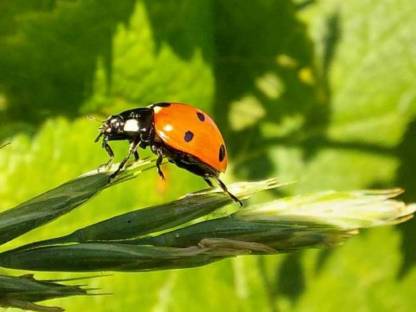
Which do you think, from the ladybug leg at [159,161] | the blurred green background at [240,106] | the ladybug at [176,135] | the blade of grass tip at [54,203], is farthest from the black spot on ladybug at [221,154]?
the blurred green background at [240,106]

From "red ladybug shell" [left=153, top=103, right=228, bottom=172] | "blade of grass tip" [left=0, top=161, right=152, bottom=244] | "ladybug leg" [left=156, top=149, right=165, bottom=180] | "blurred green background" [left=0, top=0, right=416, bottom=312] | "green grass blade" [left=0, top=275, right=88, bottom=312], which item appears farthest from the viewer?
"blurred green background" [left=0, top=0, right=416, bottom=312]

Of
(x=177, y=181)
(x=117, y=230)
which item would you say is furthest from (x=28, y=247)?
(x=177, y=181)

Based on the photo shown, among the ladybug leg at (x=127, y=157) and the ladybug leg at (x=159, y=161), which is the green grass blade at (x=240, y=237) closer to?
the ladybug leg at (x=127, y=157)

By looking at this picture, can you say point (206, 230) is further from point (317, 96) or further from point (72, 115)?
point (317, 96)

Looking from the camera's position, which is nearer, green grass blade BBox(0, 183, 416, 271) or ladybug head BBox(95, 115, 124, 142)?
green grass blade BBox(0, 183, 416, 271)

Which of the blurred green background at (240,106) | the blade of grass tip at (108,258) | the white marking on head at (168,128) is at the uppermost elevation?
the blurred green background at (240,106)

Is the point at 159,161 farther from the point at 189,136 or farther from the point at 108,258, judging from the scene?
the point at 108,258

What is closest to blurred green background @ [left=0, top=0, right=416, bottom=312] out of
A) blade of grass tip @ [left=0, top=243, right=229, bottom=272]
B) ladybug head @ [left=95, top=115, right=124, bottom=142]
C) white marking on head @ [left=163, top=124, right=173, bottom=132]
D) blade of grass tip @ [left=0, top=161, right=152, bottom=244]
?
ladybug head @ [left=95, top=115, right=124, bottom=142]

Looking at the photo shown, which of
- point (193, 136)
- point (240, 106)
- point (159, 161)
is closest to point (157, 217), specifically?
point (159, 161)

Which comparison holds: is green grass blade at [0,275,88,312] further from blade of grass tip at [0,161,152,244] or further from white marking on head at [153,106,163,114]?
white marking on head at [153,106,163,114]
